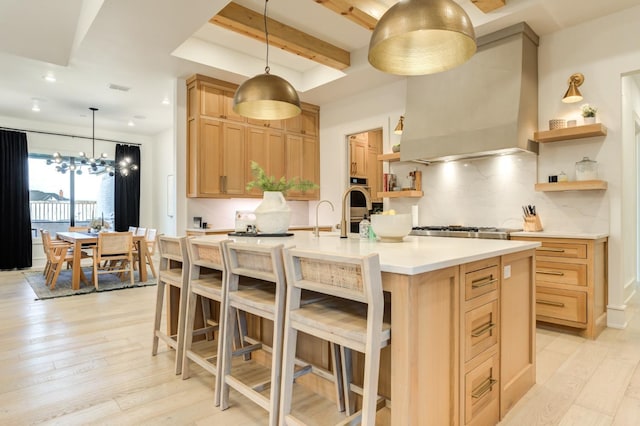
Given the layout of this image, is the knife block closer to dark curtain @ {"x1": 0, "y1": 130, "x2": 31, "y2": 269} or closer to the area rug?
the area rug

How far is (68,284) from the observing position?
18.7 ft

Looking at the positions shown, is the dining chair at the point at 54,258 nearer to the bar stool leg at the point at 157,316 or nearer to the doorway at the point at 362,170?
the bar stool leg at the point at 157,316

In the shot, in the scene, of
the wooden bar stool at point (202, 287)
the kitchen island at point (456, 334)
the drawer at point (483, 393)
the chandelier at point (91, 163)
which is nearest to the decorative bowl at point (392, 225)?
the kitchen island at point (456, 334)

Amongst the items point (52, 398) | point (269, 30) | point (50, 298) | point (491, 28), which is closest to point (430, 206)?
point (491, 28)

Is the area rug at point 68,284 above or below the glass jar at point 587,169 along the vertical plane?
below

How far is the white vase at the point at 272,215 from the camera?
2.74m

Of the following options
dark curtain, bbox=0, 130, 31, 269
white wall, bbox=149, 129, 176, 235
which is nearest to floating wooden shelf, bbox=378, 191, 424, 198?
white wall, bbox=149, 129, 176, 235

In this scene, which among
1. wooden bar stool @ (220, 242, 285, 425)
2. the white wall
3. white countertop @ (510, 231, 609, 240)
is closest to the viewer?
wooden bar stool @ (220, 242, 285, 425)

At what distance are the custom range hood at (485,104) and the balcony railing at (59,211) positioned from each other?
24.5 ft

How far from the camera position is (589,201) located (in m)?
3.54

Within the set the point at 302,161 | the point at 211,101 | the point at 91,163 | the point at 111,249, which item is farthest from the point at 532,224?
the point at 91,163

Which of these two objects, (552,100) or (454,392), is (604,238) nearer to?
(552,100)

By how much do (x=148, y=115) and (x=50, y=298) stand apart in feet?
12.3

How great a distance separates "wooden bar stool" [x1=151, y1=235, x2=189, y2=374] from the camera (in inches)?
Result: 98.4
